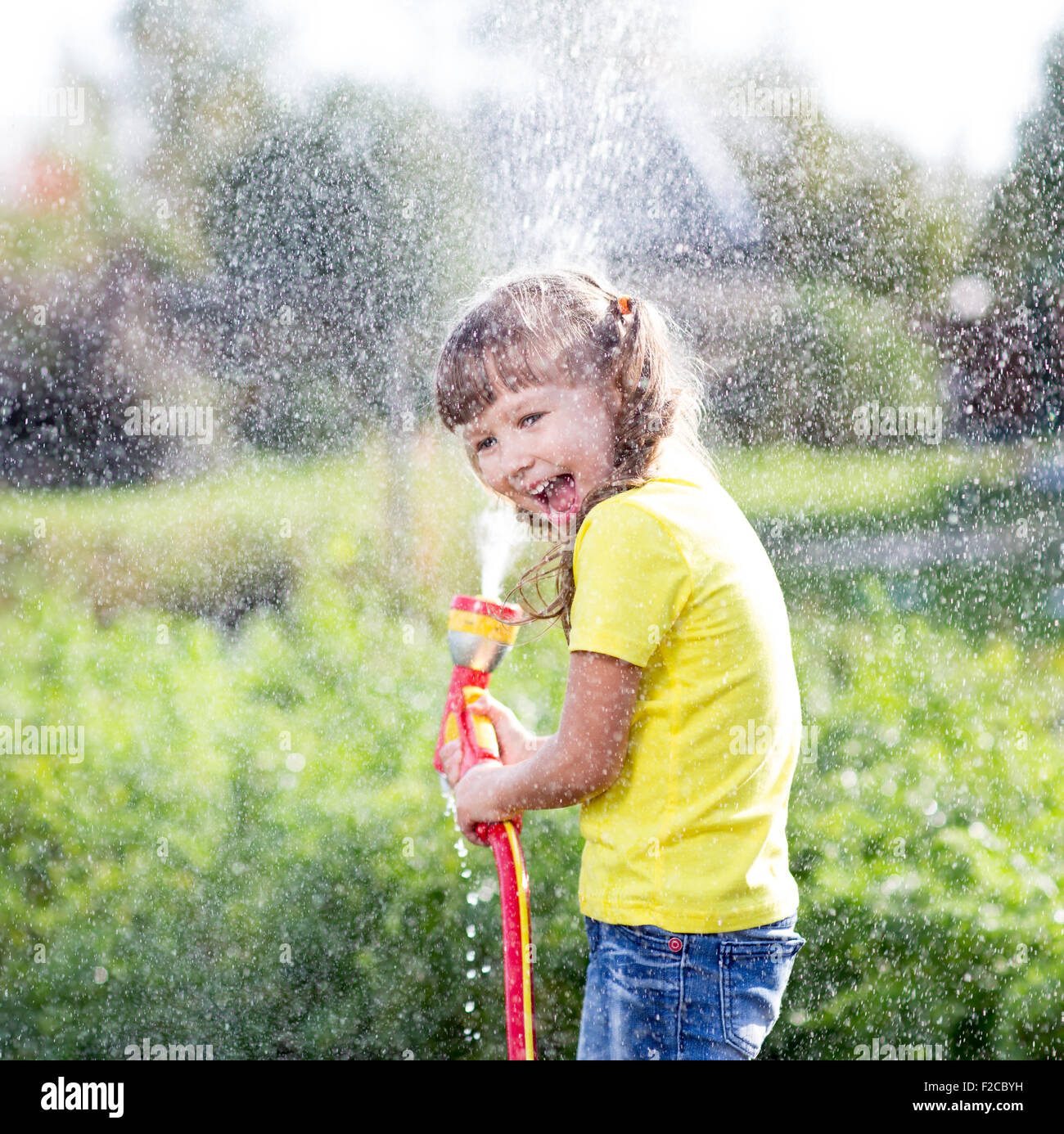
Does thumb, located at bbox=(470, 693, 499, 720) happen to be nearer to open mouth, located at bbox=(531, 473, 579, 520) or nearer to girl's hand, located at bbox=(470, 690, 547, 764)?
girl's hand, located at bbox=(470, 690, 547, 764)

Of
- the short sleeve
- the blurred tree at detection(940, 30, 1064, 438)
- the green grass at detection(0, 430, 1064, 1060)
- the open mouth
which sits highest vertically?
the blurred tree at detection(940, 30, 1064, 438)

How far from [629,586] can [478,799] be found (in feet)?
1.13

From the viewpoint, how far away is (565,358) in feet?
4.86

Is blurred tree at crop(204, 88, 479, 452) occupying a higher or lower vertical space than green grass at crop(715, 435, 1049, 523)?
higher

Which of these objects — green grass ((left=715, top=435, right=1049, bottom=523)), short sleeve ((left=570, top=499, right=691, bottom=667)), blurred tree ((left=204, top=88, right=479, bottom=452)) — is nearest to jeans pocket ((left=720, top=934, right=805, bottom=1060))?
short sleeve ((left=570, top=499, right=691, bottom=667))

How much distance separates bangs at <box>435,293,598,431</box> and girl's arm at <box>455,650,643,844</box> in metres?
0.38

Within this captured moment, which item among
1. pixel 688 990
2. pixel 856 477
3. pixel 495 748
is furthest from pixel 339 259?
pixel 688 990

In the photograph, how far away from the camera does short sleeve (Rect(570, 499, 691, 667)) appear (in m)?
1.26

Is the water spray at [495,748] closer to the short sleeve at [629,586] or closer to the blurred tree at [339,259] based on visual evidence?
the short sleeve at [629,586]

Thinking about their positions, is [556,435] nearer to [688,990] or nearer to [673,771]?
[673,771]

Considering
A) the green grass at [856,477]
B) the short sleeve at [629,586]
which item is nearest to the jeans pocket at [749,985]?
the short sleeve at [629,586]

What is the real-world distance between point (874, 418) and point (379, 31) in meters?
3.02

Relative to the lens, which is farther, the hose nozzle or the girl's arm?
the hose nozzle

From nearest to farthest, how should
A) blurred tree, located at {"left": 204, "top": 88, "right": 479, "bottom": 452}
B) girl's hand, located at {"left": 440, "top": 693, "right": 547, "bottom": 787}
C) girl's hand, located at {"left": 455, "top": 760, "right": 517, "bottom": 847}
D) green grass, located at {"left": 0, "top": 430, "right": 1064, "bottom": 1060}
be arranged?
girl's hand, located at {"left": 455, "top": 760, "right": 517, "bottom": 847} → girl's hand, located at {"left": 440, "top": 693, "right": 547, "bottom": 787} → green grass, located at {"left": 0, "top": 430, "right": 1064, "bottom": 1060} → blurred tree, located at {"left": 204, "top": 88, "right": 479, "bottom": 452}
